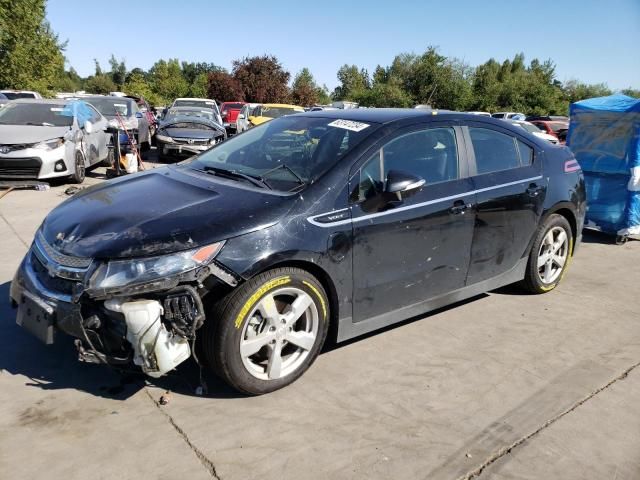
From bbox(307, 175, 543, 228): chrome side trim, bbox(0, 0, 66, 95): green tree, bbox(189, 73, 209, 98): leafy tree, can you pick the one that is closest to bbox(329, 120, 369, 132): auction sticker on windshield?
bbox(307, 175, 543, 228): chrome side trim

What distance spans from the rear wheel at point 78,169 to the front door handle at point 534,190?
25.8 ft

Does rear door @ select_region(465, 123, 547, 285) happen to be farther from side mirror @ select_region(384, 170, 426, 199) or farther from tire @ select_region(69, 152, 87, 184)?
tire @ select_region(69, 152, 87, 184)

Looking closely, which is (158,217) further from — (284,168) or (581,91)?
(581,91)

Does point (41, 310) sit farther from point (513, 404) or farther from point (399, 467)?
point (513, 404)

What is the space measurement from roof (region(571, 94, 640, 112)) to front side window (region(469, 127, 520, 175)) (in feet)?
11.0

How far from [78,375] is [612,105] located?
7112 mm

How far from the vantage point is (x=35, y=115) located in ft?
31.5

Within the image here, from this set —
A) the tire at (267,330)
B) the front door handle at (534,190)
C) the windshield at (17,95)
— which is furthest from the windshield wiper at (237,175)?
the windshield at (17,95)

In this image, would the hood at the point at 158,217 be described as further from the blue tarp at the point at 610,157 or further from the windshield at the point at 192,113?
the windshield at the point at 192,113

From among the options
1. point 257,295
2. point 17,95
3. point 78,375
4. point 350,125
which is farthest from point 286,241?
point 17,95

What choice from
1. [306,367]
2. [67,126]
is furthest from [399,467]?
[67,126]

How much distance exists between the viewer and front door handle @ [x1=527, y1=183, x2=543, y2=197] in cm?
445

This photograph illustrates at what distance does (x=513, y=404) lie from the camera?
3.15m

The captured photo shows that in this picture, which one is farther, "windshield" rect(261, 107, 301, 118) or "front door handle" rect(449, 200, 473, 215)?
"windshield" rect(261, 107, 301, 118)
